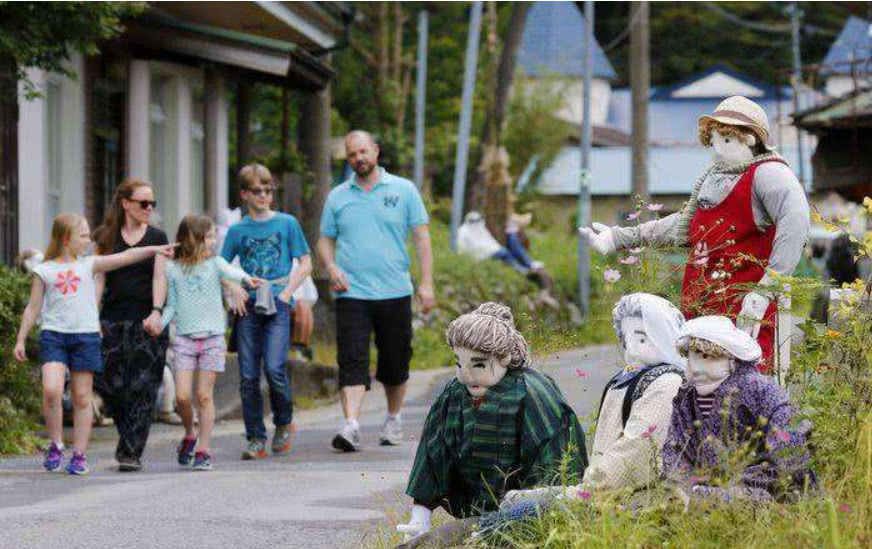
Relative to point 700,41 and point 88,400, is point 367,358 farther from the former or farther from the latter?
point 700,41

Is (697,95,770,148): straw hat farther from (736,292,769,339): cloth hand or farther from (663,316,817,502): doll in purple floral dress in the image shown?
(663,316,817,502): doll in purple floral dress

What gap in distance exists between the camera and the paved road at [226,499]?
26.3ft

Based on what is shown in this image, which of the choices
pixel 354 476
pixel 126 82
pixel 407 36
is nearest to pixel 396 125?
pixel 407 36

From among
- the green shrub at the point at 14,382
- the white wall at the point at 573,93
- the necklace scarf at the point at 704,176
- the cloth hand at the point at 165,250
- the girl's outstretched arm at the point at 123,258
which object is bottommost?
the green shrub at the point at 14,382

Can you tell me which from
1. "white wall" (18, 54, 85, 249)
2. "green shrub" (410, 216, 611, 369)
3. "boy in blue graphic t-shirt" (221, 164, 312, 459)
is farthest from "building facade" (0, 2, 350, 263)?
"boy in blue graphic t-shirt" (221, 164, 312, 459)

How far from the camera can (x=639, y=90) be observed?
31.9m

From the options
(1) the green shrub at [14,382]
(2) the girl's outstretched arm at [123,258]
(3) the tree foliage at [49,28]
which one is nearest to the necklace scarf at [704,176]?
(2) the girl's outstretched arm at [123,258]

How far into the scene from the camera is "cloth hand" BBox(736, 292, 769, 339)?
23.2 feet

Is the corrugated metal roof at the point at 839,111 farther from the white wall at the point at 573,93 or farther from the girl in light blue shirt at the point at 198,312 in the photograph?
the girl in light blue shirt at the point at 198,312

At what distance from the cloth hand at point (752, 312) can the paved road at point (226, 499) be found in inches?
27.2

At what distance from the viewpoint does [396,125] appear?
45.5m

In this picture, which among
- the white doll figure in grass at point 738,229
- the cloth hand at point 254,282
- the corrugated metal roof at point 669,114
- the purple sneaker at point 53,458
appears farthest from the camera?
the corrugated metal roof at point 669,114

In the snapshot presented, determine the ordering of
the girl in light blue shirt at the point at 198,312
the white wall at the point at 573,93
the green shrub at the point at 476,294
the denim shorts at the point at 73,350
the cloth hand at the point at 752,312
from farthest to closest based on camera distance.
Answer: the white wall at the point at 573,93, the green shrub at the point at 476,294, the girl in light blue shirt at the point at 198,312, the denim shorts at the point at 73,350, the cloth hand at the point at 752,312

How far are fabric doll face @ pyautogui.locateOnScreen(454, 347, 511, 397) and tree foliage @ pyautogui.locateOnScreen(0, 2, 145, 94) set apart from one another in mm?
7109
